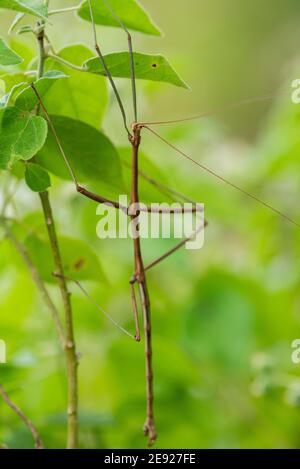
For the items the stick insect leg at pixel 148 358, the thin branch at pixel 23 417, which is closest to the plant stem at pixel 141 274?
the stick insect leg at pixel 148 358

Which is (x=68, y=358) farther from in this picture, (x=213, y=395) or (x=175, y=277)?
(x=175, y=277)

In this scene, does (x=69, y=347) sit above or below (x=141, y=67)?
below

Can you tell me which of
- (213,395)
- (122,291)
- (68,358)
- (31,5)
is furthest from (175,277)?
Result: (31,5)

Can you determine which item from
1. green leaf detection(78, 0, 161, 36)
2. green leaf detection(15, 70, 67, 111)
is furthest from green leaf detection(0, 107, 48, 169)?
green leaf detection(78, 0, 161, 36)

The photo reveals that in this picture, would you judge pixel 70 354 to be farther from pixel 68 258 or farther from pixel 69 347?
pixel 68 258

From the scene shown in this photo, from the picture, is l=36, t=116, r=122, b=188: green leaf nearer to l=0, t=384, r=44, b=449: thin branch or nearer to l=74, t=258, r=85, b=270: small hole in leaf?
l=74, t=258, r=85, b=270: small hole in leaf
